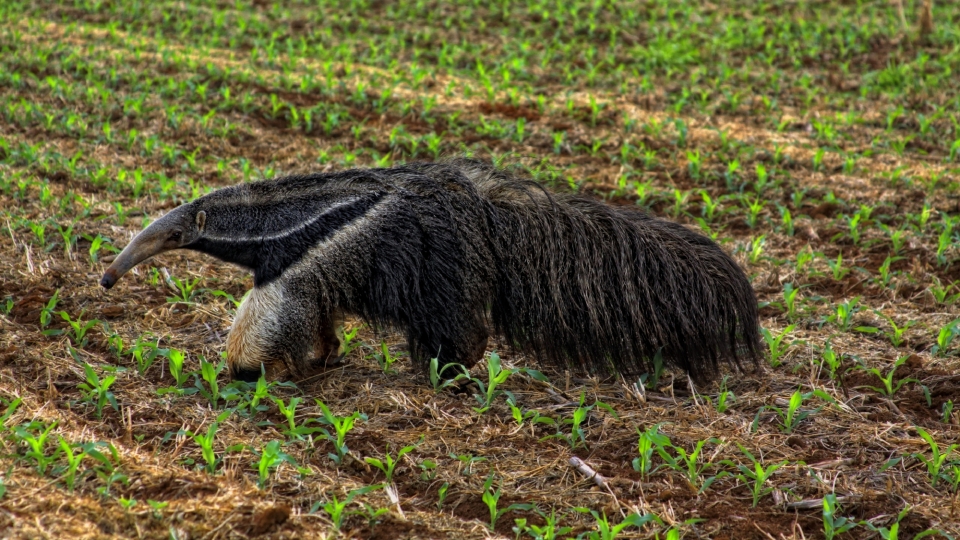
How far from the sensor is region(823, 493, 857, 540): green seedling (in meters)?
3.61

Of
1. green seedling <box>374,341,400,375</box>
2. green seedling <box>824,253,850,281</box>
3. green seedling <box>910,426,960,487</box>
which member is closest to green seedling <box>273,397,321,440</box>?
green seedling <box>374,341,400,375</box>

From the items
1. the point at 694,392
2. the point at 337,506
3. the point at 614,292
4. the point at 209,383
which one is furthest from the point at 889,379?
the point at 209,383

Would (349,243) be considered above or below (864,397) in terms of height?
above

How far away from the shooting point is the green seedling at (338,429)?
13.4ft

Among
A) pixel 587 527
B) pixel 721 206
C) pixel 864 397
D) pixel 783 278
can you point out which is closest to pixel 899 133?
pixel 721 206

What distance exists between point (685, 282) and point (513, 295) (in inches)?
33.1

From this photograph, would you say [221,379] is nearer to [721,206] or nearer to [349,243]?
[349,243]

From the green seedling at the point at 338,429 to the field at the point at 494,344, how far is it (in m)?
0.02

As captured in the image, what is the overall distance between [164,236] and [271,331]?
0.74 meters

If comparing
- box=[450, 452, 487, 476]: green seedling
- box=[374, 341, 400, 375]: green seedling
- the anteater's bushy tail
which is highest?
the anteater's bushy tail

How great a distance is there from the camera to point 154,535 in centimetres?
337

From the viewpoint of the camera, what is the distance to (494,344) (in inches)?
217

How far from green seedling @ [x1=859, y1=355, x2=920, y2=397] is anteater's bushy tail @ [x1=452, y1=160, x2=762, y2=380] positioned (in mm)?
672

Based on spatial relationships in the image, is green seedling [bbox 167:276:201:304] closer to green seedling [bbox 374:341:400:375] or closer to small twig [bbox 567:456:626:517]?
green seedling [bbox 374:341:400:375]
